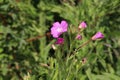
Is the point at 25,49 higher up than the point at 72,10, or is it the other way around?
the point at 72,10

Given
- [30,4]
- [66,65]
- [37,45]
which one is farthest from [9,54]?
[66,65]

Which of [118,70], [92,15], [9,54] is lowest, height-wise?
[118,70]

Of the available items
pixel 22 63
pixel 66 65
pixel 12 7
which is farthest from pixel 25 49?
pixel 66 65

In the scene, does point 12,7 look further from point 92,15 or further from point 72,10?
point 92,15

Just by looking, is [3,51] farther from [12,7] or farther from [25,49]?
[12,7]

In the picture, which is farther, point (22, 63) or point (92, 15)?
point (22, 63)

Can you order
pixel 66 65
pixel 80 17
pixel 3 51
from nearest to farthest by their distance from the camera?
1. pixel 66 65
2. pixel 80 17
3. pixel 3 51

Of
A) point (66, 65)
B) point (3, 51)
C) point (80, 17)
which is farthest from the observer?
point (3, 51)
